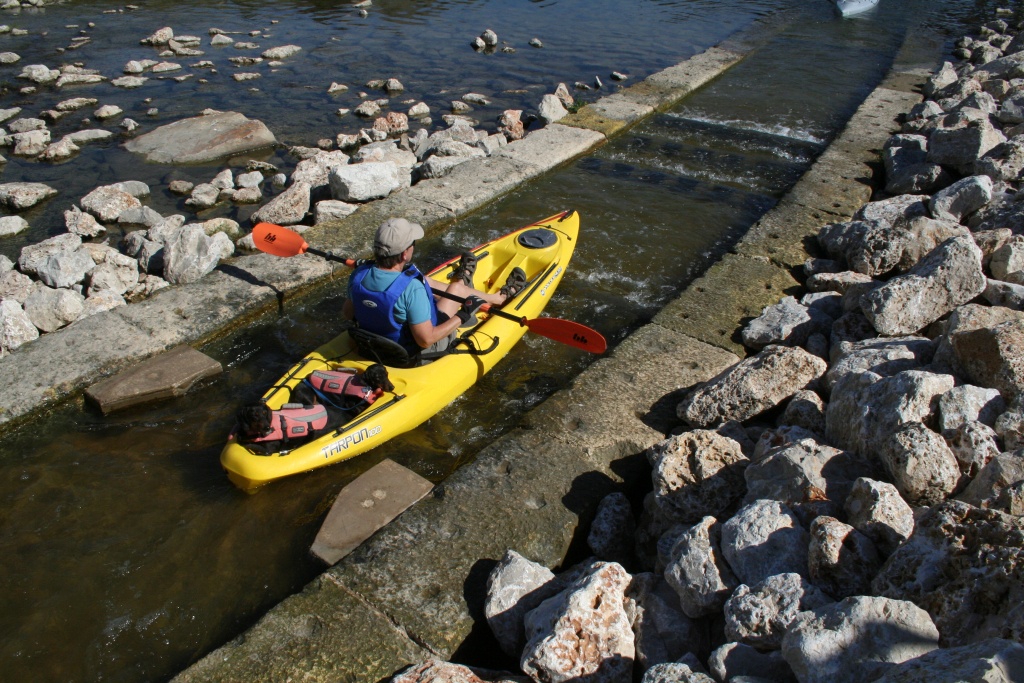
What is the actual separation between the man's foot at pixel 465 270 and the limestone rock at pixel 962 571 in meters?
3.10

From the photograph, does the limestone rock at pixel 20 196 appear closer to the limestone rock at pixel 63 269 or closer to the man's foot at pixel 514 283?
the limestone rock at pixel 63 269

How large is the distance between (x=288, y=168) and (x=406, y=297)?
4514mm

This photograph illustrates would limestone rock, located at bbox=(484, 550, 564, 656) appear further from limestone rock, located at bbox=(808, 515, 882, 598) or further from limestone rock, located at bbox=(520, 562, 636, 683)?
limestone rock, located at bbox=(808, 515, 882, 598)

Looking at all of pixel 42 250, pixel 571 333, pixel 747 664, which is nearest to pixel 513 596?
pixel 747 664

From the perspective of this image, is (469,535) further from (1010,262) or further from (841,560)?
(1010,262)

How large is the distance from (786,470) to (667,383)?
52.5 inches

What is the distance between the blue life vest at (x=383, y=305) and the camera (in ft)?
12.8

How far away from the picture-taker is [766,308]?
4680mm

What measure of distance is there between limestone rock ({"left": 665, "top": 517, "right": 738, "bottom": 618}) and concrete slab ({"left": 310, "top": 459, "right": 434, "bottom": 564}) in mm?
1285

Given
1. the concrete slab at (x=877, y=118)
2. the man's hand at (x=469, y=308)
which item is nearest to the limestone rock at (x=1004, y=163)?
the concrete slab at (x=877, y=118)

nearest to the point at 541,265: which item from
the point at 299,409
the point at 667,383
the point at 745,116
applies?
the point at 667,383

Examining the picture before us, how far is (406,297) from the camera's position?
3922 mm

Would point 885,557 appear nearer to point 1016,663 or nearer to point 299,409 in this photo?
point 1016,663

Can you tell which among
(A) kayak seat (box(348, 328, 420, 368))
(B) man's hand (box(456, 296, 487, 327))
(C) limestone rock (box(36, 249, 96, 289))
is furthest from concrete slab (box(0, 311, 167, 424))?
(B) man's hand (box(456, 296, 487, 327))
